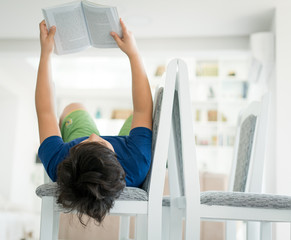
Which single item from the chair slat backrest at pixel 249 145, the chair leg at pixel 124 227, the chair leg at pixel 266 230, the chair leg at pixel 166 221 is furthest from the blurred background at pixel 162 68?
the chair leg at pixel 266 230

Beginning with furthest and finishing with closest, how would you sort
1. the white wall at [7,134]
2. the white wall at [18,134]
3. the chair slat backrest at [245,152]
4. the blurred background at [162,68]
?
the white wall at [7,134], the white wall at [18,134], the blurred background at [162,68], the chair slat backrest at [245,152]

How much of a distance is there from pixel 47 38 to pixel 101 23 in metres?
0.24

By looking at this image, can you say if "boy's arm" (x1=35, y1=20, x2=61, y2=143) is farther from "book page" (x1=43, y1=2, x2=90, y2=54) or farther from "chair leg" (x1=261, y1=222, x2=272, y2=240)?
"chair leg" (x1=261, y1=222, x2=272, y2=240)

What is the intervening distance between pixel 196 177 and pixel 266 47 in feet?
9.20

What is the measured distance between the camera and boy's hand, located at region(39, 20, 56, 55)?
1.57 meters

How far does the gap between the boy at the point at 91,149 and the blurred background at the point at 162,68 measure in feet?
5.29

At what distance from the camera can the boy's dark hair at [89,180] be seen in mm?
1125

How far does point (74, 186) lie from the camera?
114cm

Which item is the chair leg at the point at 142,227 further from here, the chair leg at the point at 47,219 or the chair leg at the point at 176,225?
the chair leg at the point at 47,219

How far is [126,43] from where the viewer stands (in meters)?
1.53

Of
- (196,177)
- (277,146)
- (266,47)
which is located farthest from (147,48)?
(196,177)

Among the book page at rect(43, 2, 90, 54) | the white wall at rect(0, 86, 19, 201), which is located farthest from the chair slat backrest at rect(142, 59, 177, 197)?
the white wall at rect(0, 86, 19, 201)

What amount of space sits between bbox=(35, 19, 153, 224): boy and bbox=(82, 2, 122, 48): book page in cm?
4

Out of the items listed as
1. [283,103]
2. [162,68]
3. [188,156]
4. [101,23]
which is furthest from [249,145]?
[162,68]
